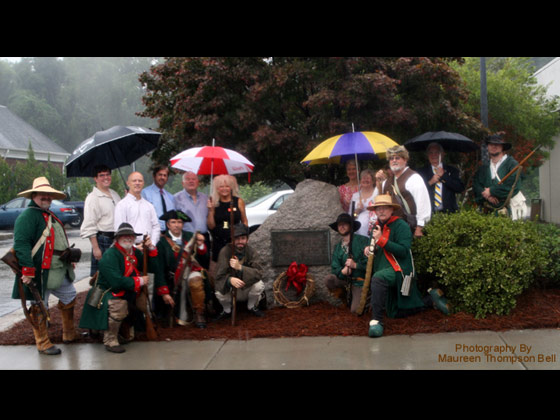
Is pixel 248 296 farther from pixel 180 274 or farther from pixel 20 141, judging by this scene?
pixel 20 141

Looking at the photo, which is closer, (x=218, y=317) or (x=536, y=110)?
(x=218, y=317)

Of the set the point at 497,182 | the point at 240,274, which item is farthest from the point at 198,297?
the point at 497,182

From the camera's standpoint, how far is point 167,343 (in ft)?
18.0

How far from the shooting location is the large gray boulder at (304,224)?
22.4 feet

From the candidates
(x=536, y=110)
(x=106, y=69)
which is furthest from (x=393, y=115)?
(x=106, y=69)

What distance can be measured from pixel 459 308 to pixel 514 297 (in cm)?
66

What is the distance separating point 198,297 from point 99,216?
1.48m

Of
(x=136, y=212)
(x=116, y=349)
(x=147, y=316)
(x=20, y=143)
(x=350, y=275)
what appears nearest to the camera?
(x=116, y=349)

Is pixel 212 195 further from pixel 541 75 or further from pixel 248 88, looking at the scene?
pixel 541 75

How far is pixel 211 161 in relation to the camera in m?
6.92

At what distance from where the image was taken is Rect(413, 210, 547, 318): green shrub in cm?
562

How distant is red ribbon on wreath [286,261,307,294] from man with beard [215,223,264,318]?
469mm

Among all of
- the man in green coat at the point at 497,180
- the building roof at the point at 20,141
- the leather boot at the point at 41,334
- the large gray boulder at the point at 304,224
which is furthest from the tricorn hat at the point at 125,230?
the building roof at the point at 20,141

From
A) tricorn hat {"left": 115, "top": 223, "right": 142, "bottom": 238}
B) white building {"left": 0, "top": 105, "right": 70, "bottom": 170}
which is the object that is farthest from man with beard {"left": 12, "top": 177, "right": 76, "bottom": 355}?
white building {"left": 0, "top": 105, "right": 70, "bottom": 170}
